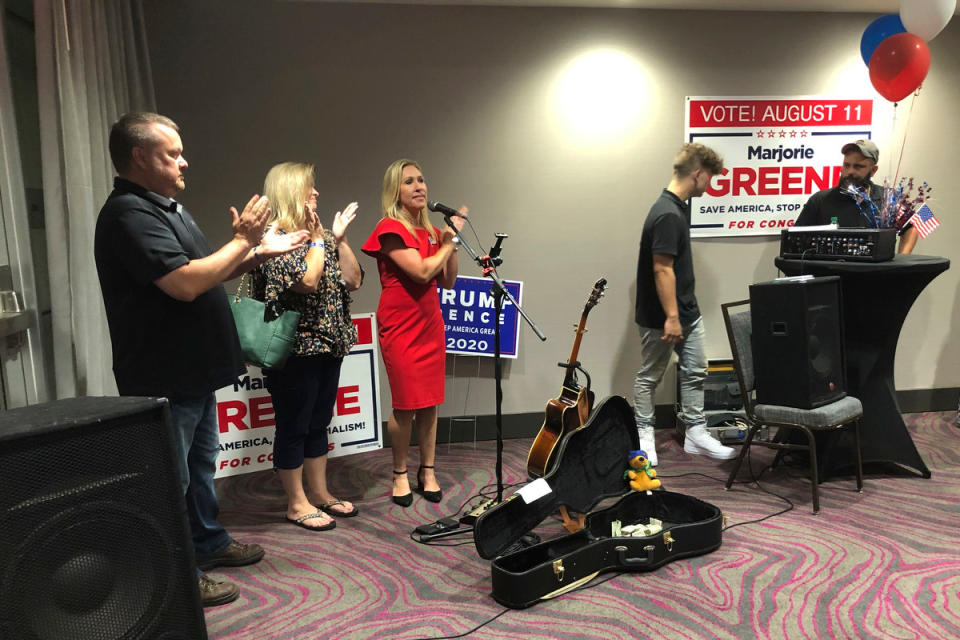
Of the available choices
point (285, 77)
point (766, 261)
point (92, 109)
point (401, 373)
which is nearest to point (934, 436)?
point (766, 261)

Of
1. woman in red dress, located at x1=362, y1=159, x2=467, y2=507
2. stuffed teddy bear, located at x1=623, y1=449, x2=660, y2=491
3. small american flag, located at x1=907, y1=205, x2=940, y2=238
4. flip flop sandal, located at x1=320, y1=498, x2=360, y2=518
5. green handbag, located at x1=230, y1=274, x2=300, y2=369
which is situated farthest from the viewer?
small american flag, located at x1=907, y1=205, x2=940, y2=238

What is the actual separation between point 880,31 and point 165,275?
3.70 m

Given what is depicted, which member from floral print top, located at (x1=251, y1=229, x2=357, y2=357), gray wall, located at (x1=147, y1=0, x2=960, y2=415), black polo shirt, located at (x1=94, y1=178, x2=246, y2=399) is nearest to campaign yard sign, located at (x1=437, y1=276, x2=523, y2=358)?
gray wall, located at (x1=147, y1=0, x2=960, y2=415)

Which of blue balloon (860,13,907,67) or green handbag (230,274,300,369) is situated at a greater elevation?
blue balloon (860,13,907,67)

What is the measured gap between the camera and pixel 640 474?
281 cm

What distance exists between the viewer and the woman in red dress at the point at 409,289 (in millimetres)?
2883

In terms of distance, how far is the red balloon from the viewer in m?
3.47

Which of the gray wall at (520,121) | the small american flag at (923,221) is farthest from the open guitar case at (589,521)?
the small american flag at (923,221)

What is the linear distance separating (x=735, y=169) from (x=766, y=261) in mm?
587

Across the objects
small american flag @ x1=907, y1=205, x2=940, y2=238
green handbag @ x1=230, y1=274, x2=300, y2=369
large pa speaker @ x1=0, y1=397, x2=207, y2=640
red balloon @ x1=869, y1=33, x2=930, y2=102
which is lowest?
large pa speaker @ x1=0, y1=397, x2=207, y2=640

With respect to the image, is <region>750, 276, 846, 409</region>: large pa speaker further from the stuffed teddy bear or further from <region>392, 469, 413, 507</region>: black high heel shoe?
<region>392, 469, 413, 507</region>: black high heel shoe

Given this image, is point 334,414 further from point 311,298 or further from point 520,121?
point 520,121

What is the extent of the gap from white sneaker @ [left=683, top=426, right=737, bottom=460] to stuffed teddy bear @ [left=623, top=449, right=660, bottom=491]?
36.4 inches

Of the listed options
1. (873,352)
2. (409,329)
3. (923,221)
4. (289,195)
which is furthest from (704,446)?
(289,195)
